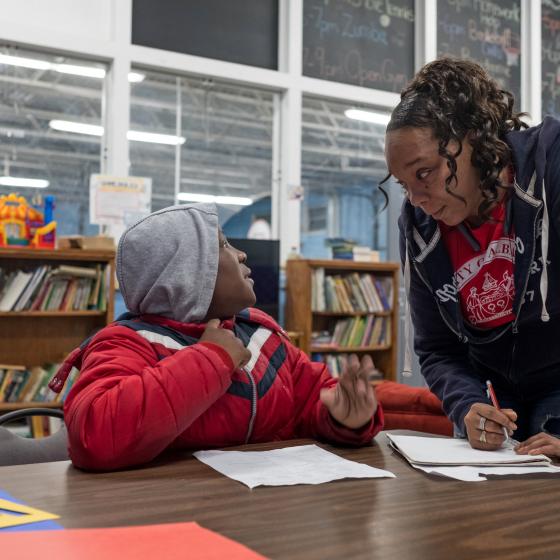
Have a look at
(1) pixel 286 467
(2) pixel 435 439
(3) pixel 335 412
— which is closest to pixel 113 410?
(1) pixel 286 467

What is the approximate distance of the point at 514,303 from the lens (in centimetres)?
160

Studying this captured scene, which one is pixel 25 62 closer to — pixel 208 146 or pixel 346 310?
pixel 208 146

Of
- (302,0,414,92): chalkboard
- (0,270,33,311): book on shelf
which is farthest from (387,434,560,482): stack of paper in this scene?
(302,0,414,92): chalkboard

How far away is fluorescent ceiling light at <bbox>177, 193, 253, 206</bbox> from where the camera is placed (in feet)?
17.5

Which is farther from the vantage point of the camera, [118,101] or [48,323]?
[118,101]

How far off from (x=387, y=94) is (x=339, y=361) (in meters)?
2.38

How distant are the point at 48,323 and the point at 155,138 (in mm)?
1614

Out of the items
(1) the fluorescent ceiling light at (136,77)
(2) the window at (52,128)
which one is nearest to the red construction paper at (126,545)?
(2) the window at (52,128)

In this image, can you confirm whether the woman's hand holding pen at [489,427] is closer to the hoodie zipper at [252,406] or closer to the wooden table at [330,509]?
the wooden table at [330,509]

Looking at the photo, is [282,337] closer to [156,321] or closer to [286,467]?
[156,321]

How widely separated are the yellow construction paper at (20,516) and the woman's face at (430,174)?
0.98 meters

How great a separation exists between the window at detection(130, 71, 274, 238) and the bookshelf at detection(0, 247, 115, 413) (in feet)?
3.03

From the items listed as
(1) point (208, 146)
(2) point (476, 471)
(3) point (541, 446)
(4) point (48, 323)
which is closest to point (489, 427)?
(3) point (541, 446)

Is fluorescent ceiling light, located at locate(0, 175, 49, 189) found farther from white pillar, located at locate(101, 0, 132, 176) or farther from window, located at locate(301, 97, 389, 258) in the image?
window, located at locate(301, 97, 389, 258)
